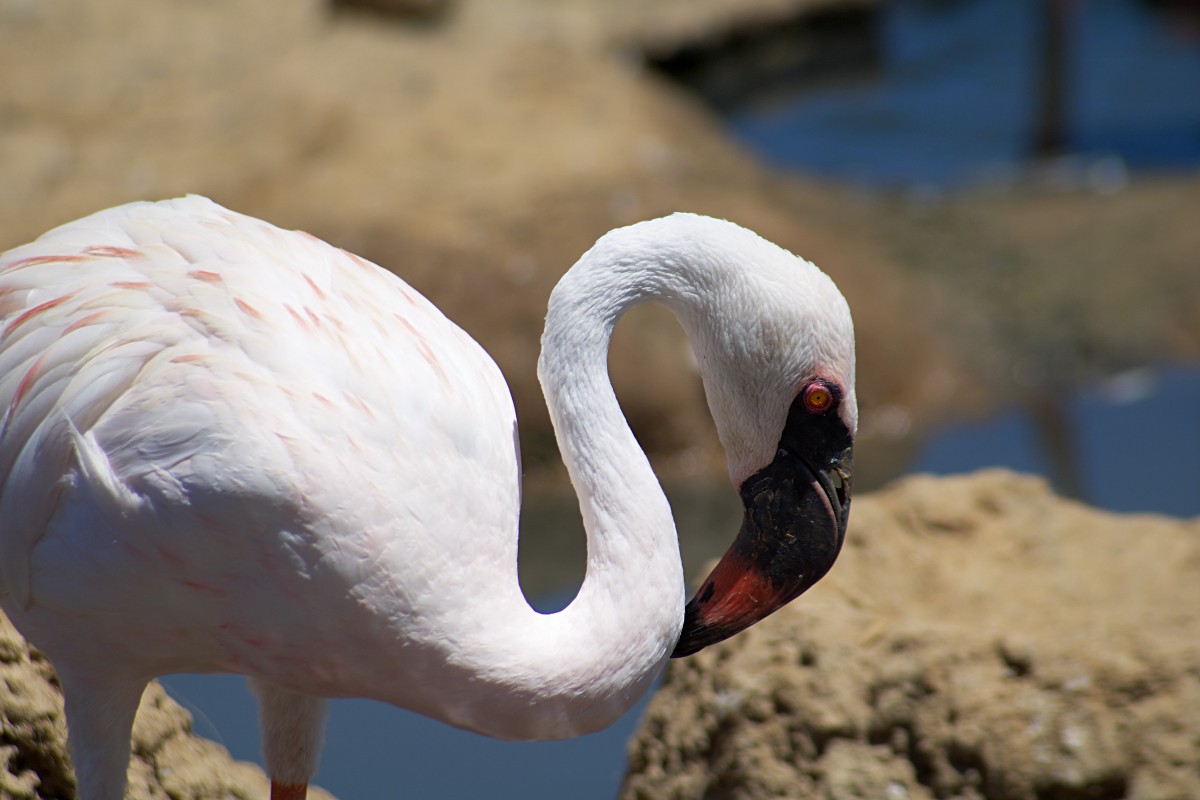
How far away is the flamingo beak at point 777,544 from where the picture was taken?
9.32 feet

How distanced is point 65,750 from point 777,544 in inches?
71.2

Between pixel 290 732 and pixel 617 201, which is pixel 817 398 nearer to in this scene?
pixel 290 732

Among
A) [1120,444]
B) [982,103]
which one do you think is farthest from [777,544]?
[982,103]


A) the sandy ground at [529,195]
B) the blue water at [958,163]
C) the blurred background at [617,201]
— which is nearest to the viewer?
the blue water at [958,163]

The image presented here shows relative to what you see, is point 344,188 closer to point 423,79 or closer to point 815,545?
point 423,79

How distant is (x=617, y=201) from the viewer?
782 centimetres

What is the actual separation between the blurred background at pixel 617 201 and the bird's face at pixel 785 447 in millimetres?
2457

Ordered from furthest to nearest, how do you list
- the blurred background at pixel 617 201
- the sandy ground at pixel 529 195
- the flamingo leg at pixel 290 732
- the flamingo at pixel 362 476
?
1. the sandy ground at pixel 529 195
2. the blurred background at pixel 617 201
3. the flamingo leg at pixel 290 732
4. the flamingo at pixel 362 476

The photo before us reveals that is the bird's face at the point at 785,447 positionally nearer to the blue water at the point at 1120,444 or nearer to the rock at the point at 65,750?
the rock at the point at 65,750

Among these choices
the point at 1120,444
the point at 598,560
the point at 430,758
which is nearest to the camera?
the point at 598,560

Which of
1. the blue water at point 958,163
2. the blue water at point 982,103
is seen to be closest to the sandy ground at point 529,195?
the blue water at point 958,163

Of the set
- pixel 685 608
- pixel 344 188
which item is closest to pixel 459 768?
pixel 685 608

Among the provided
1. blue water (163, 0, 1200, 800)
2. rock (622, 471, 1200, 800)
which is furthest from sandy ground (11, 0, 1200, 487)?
rock (622, 471, 1200, 800)

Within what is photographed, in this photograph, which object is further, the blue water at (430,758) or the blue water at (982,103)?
the blue water at (982,103)
